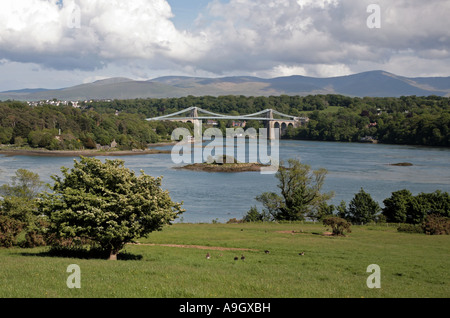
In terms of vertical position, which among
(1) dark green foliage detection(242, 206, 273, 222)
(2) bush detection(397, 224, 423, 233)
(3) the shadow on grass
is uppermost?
(3) the shadow on grass

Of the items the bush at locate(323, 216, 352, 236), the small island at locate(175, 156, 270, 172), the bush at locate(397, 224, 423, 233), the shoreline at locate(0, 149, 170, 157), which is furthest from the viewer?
the shoreline at locate(0, 149, 170, 157)

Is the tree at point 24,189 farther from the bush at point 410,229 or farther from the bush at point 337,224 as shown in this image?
the bush at point 410,229

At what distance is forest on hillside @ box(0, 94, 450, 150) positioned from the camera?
75.5 m

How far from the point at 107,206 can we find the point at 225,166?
39.0 m

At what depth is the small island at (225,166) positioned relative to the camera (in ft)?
158

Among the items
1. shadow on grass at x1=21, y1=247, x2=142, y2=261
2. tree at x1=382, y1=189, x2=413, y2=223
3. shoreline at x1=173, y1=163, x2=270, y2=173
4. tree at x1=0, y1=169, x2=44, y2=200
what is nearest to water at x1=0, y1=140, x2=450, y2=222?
shoreline at x1=173, y1=163, x2=270, y2=173

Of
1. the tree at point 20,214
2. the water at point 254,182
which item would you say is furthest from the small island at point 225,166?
the tree at point 20,214

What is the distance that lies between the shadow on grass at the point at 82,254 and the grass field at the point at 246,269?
16cm

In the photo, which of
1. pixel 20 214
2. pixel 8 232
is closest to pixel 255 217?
pixel 20 214

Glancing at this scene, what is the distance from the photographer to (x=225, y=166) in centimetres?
4878

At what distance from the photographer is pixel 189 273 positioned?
8.10m

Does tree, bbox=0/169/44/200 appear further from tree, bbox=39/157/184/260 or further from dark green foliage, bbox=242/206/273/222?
tree, bbox=39/157/184/260

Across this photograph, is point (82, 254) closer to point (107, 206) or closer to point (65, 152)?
point (107, 206)

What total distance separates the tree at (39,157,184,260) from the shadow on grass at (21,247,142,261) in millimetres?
327
